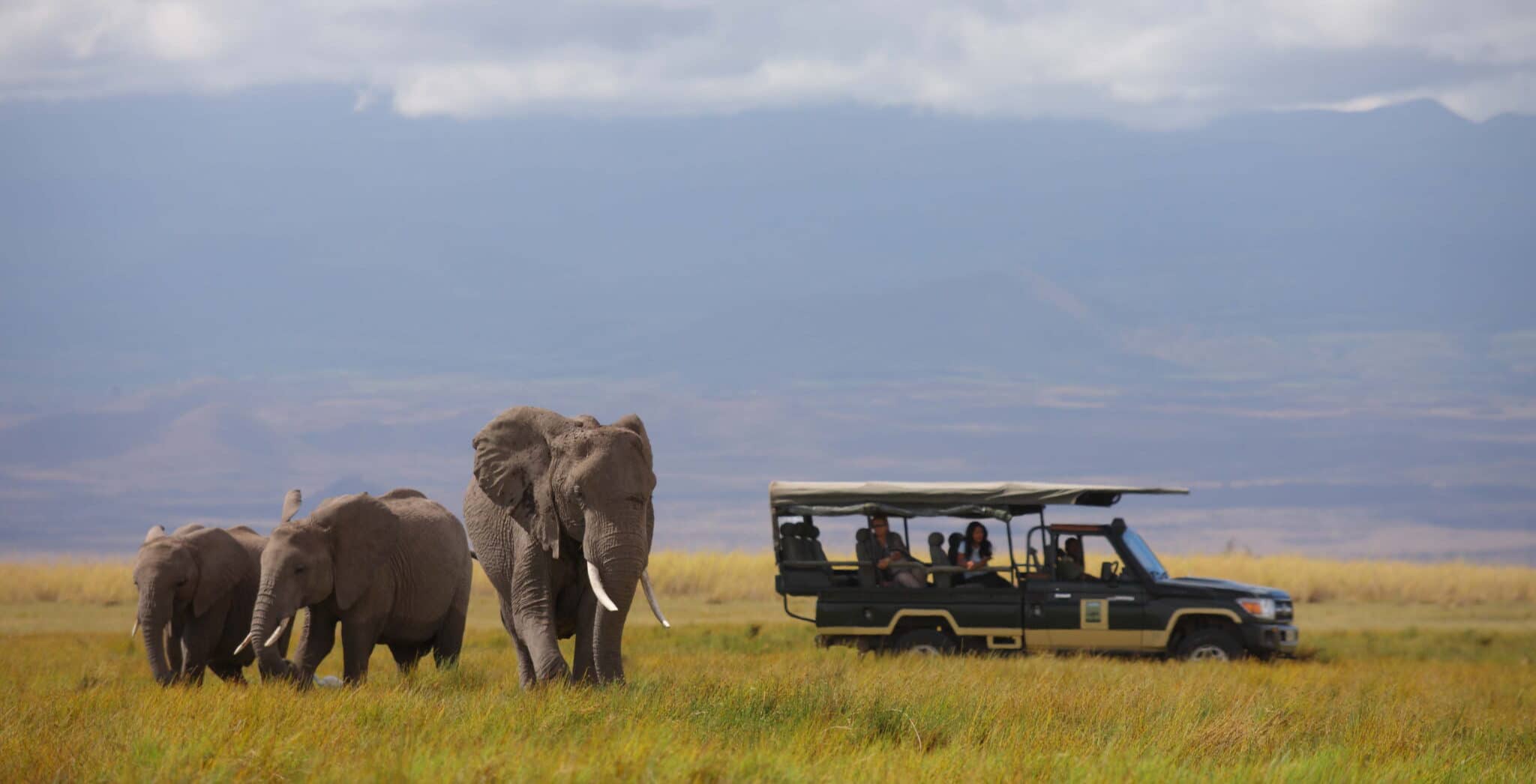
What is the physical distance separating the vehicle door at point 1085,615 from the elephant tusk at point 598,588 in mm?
9205

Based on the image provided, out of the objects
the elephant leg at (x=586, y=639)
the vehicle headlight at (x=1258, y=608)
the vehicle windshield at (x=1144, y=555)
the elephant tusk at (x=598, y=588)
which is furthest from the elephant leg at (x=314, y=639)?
the vehicle headlight at (x=1258, y=608)

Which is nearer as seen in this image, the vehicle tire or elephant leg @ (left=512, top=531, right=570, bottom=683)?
elephant leg @ (left=512, top=531, right=570, bottom=683)

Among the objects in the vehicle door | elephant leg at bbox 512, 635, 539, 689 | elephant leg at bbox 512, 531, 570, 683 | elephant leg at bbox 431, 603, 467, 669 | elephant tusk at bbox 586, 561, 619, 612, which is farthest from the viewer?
the vehicle door

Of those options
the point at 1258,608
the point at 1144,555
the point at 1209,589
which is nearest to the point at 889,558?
the point at 1144,555

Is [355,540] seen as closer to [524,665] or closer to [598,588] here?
[524,665]

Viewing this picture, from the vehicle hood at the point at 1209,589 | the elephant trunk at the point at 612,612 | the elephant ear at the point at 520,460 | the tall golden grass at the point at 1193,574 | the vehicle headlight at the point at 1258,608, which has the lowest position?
the tall golden grass at the point at 1193,574

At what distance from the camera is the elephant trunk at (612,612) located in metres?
12.6

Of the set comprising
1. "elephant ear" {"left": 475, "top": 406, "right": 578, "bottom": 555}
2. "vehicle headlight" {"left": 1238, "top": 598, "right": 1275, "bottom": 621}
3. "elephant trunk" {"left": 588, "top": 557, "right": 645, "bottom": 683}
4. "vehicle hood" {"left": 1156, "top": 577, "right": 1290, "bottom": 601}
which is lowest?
"vehicle headlight" {"left": 1238, "top": 598, "right": 1275, "bottom": 621}

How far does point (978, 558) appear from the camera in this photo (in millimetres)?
21625

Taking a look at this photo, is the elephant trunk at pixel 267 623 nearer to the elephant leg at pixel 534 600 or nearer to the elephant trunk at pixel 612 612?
the elephant leg at pixel 534 600

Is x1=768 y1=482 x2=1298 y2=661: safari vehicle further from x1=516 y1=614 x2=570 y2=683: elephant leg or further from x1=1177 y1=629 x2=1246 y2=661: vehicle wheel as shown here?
x1=516 y1=614 x2=570 y2=683: elephant leg

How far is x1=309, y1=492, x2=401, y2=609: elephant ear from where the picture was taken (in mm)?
15297

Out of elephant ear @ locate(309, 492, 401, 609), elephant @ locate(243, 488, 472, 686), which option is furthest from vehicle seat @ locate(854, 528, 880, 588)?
elephant ear @ locate(309, 492, 401, 609)

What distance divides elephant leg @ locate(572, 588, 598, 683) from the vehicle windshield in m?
9.41
